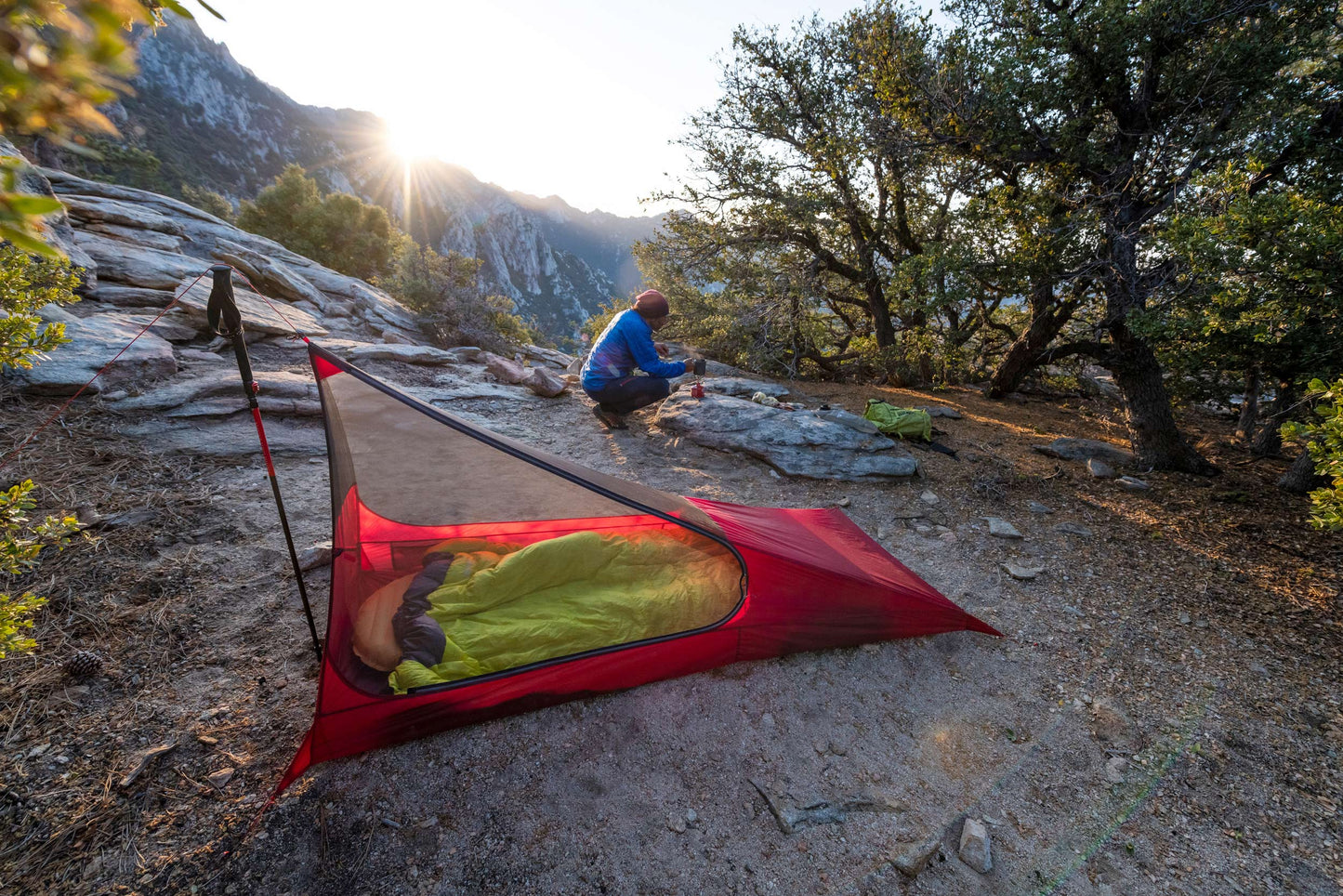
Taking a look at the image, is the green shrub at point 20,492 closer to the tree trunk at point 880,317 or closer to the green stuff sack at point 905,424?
the green stuff sack at point 905,424

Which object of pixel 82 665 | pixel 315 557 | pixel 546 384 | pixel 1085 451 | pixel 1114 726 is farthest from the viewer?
pixel 546 384

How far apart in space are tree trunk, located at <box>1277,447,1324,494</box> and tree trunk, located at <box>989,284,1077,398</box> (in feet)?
9.56

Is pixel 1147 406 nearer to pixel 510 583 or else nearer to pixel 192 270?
pixel 510 583

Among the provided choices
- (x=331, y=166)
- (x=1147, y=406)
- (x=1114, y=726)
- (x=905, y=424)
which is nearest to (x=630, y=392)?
(x=905, y=424)

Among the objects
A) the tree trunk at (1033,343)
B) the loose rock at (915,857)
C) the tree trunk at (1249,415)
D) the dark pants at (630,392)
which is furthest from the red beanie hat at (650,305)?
the tree trunk at (1249,415)

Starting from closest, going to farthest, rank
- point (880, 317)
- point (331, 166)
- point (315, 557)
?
point (315, 557) < point (880, 317) < point (331, 166)

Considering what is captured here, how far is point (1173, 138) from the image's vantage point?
16.9 feet

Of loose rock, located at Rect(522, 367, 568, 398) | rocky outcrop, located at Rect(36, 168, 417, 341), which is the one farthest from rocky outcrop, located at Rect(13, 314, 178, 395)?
loose rock, located at Rect(522, 367, 568, 398)

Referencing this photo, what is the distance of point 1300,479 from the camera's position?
18.3 feet

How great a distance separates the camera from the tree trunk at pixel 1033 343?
7.37 meters

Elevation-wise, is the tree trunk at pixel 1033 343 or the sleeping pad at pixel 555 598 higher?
the tree trunk at pixel 1033 343

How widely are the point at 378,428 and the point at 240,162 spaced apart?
66223 millimetres

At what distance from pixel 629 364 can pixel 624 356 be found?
16 cm

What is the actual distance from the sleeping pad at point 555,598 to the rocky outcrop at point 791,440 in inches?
113
